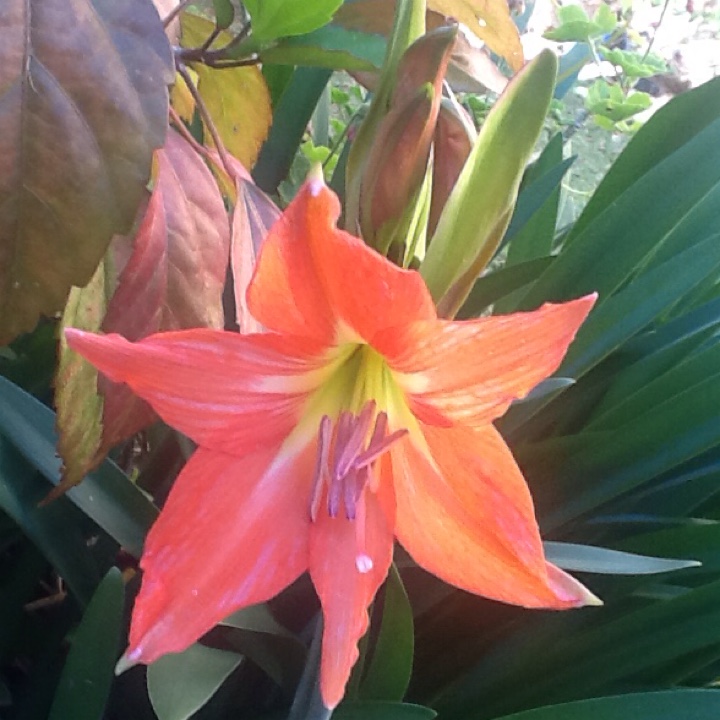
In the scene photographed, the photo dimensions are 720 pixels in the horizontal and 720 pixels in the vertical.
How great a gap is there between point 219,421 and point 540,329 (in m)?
0.14

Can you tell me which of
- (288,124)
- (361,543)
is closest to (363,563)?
(361,543)

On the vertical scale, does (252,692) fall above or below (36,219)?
below

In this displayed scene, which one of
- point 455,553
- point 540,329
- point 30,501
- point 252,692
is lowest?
point 252,692

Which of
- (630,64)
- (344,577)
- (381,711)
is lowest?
(381,711)

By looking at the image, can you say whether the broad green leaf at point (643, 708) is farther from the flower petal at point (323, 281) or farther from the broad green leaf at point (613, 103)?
the broad green leaf at point (613, 103)

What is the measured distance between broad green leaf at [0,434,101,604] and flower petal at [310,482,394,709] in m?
0.23

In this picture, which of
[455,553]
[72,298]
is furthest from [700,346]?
[72,298]

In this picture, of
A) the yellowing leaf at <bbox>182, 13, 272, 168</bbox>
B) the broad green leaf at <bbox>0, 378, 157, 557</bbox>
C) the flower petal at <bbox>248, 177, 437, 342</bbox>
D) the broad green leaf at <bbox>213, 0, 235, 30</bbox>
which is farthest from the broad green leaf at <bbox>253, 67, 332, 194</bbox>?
the flower petal at <bbox>248, 177, 437, 342</bbox>

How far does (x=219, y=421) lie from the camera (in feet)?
1.11

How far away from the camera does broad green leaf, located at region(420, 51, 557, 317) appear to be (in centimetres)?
36

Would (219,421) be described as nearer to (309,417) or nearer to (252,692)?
(309,417)

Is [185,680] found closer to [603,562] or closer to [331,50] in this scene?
[603,562]

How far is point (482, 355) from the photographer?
0.30m

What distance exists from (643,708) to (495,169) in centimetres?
31
